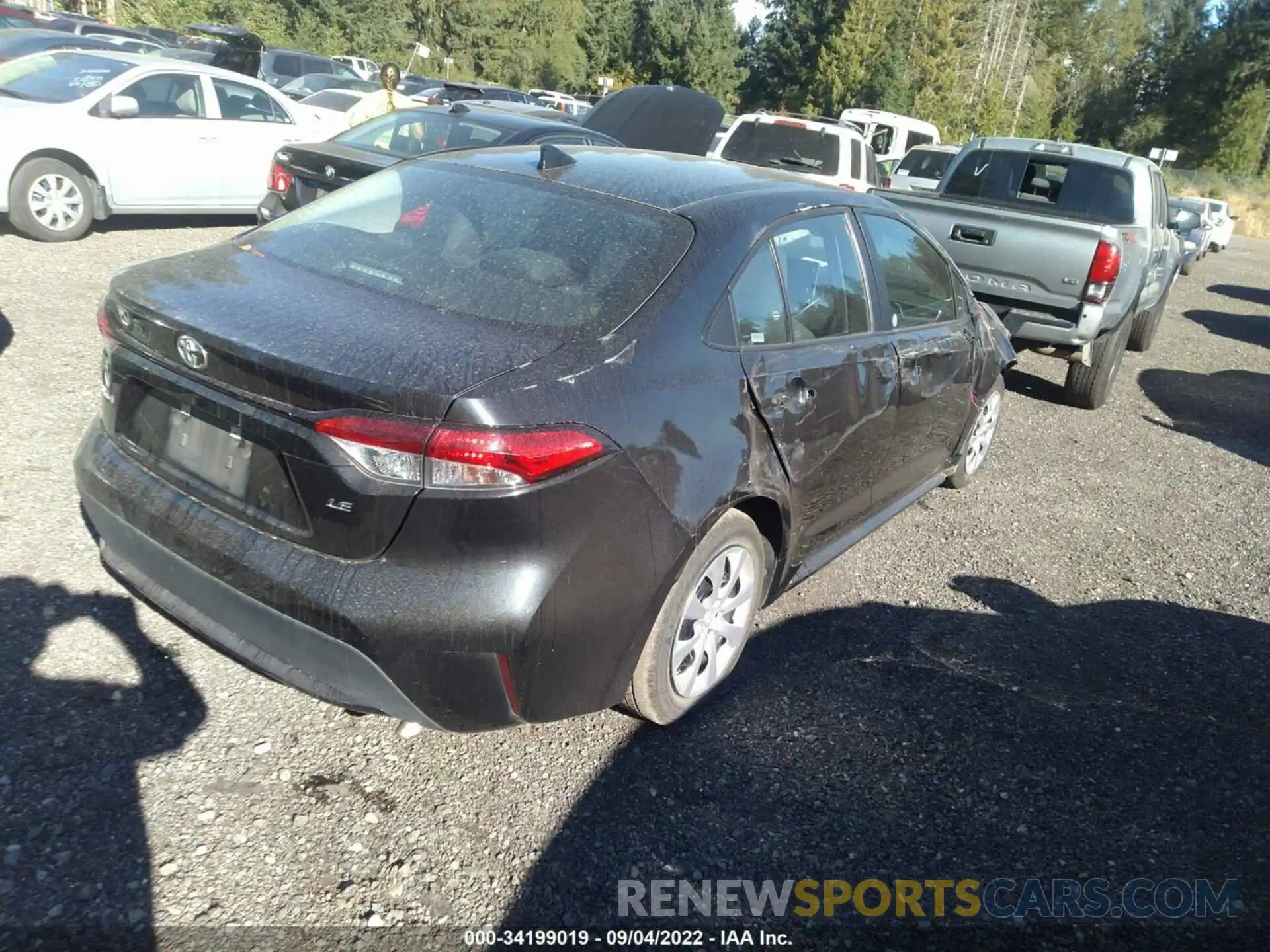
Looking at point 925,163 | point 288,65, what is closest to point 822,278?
point 925,163

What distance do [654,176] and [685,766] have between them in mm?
2041

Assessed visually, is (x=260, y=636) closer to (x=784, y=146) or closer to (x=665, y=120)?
(x=784, y=146)

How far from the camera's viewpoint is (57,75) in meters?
9.29

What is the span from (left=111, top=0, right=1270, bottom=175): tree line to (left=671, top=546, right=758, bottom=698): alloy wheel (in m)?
47.6

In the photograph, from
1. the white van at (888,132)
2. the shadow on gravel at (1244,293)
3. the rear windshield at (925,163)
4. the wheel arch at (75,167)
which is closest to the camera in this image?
the wheel arch at (75,167)

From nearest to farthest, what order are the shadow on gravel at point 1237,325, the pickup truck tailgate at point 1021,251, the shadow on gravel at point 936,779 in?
the shadow on gravel at point 936,779 < the pickup truck tailgate at point 1021,251 < the shadow on gravel at point 1237,325

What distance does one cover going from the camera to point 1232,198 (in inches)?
1828

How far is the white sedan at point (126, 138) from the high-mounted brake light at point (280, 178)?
74.2 inches

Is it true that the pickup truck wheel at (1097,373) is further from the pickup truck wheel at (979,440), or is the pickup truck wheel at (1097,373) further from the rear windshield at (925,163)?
the rear windshield at (925,163)

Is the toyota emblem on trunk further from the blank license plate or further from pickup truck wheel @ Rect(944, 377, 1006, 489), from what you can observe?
pickup truck wheel @ Rect(944, 377, 1006, 489)

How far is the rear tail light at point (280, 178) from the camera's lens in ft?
26.2

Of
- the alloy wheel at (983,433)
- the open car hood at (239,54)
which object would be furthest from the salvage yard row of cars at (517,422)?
the open car hood at (239,54)

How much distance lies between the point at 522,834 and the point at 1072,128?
207 feet

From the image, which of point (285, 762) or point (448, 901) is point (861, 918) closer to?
point (448, 901)
